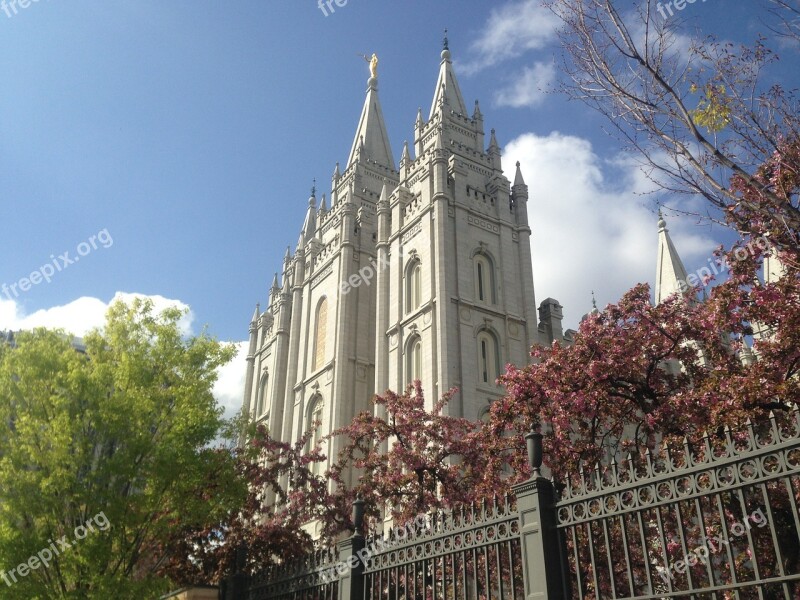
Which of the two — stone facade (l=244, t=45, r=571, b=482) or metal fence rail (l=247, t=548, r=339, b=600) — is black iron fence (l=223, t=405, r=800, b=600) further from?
stone facade (l=244, t=45, r=571, b=482)

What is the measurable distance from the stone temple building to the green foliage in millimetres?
13555

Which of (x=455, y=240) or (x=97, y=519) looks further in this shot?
(x=455, y=240)

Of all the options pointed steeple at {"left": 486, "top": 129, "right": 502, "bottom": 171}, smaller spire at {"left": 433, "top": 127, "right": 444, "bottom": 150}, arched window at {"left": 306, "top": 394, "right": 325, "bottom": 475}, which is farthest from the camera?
pointed steeple at {"left": 486, "top": 129, "right": 502, "bottom": 171}

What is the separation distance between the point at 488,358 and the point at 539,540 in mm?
21507

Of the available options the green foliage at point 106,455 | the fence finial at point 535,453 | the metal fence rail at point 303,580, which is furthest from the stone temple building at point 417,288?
the fence finial at point 535,453

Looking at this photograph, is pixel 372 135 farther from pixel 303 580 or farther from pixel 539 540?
pixel 539 540

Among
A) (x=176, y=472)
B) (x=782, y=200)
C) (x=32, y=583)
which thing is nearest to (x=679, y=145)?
(x=782, y=200)

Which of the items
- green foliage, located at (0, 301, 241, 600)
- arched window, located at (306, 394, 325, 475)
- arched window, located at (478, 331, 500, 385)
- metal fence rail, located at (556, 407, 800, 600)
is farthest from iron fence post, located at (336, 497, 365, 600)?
arched window, located at (306, 394, 325, 475)

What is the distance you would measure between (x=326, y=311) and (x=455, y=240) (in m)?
9.34

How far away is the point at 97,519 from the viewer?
1079 centimetres

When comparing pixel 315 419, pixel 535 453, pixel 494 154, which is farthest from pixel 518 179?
pixel 535 453

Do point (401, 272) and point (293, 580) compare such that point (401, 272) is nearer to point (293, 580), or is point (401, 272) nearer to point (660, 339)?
point (660, 339)

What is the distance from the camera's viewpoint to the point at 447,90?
35.3m

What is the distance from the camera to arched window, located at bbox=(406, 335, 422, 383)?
27.4 metres
